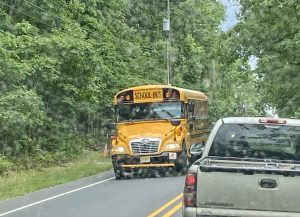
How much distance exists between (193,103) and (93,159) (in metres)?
8.31

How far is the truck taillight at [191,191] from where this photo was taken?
652cm

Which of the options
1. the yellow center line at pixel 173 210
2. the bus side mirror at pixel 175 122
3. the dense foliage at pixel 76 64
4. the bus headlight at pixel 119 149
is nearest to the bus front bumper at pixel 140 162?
Result: the bus headlight at pixel 119 149

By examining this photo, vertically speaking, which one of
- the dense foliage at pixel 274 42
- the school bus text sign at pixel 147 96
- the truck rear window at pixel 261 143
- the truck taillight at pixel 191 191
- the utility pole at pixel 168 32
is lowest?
the truck taillight at pixel 191 191

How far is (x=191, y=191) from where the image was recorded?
6.54 meters

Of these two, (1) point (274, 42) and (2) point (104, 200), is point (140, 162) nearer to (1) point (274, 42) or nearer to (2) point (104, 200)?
(2) point (104, 200)

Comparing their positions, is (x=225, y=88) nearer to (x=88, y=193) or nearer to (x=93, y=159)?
(x=93, y=159)

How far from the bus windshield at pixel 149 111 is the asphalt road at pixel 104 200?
2371mm

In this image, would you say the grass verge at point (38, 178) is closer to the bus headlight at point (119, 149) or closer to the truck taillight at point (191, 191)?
the bus headlight at point (119, 149)

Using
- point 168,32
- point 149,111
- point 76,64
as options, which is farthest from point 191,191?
point 168,32

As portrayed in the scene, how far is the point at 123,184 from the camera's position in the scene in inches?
649

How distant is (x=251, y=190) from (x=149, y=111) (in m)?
12.9

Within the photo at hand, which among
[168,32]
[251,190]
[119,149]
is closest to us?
[251,190]

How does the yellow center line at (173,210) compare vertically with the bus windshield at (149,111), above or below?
below

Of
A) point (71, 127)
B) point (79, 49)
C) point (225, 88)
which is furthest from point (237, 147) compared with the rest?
point (225, 88)
